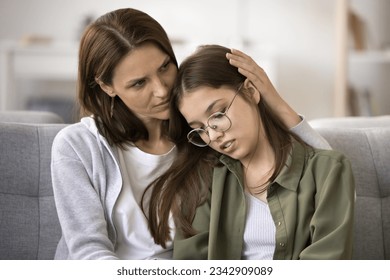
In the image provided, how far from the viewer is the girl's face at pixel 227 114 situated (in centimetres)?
143

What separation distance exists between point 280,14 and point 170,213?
3.36m

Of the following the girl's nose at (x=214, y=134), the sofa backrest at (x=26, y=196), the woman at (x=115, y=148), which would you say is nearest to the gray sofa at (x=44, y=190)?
the sofa backrest at (x=26, y=196)

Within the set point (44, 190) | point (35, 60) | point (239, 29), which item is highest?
point (44, 190)

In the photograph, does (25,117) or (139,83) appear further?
(25,117)

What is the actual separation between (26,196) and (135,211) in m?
0.36

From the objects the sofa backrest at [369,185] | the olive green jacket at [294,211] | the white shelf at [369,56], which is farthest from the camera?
the white shelf at [369,56]

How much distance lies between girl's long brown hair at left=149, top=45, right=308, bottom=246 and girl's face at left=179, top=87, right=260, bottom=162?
19mm

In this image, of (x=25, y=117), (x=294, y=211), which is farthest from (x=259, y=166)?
(x=25, y=117)

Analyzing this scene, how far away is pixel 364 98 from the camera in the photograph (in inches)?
172

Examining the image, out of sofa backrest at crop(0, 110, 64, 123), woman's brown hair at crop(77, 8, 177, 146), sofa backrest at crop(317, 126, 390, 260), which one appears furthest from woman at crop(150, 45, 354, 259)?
sofa backrest at crop(0, 110, 64, 123)

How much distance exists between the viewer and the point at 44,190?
1.73m

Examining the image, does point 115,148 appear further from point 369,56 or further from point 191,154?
point 369,56

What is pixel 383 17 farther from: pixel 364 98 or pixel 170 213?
pixel 170 213

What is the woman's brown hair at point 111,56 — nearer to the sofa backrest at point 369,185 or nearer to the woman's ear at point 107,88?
the woman's ear at point 107,88
